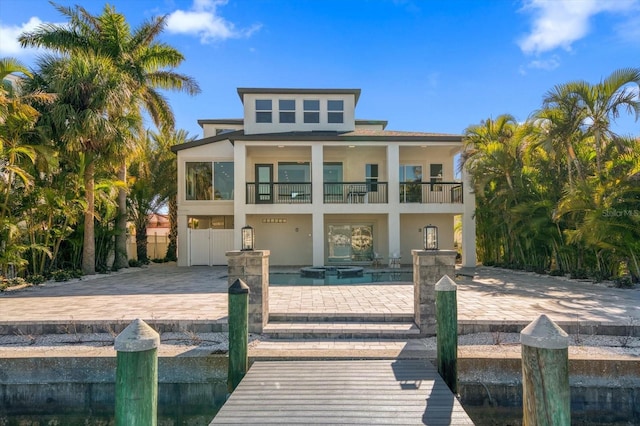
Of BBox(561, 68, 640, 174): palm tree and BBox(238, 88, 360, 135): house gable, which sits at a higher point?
A: BBox(238, 88, 360, 135): house gable

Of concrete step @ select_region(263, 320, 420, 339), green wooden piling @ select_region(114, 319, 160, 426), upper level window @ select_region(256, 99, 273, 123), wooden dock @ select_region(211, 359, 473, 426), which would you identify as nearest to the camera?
green wooden piling @ select_region(114, 319, 160, 426)

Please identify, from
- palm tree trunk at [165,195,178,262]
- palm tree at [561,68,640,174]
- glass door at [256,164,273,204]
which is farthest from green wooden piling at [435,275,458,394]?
palm tree trunk at [165,195,178,262]

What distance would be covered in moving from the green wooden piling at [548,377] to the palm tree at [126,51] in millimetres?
14800

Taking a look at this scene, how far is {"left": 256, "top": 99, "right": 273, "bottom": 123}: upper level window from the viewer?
19.6m

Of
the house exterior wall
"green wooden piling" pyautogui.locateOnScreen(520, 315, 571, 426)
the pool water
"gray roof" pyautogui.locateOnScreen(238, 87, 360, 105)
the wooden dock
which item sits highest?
"gray roof" pyautogui.locateOnScreen(238, 87, 360, 105)

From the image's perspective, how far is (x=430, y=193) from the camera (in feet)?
61.6

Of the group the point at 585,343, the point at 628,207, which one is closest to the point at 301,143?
the point at 628,207

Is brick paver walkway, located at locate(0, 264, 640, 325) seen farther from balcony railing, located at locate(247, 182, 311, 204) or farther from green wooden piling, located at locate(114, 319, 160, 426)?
balcony railing, located at locate(247, 182, 311, 204)

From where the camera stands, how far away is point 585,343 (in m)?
5.76

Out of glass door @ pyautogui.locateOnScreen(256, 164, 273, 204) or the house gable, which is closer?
glass door @ pyautogui.locateOnScreen(256, 164, 273, 204)

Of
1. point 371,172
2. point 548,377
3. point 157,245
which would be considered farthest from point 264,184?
point 548,377

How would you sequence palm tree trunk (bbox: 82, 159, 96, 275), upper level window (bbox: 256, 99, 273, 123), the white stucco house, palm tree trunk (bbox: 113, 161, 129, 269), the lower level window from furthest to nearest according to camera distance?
the lower level window < upper level window (bbox: 256, 99, 273, 123) < the white stucco house < palm tree trunk (bbox: 113, 161, 129, 269) < palm tree trunk (bbox: 82, 159, 96, 275)

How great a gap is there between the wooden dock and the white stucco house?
505 inches

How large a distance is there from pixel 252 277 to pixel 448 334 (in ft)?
10.4
